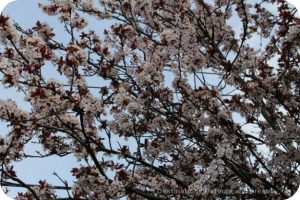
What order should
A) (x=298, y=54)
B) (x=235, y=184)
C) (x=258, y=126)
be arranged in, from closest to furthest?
1. (x=235, y=184)
2. (x=258, y=126)
3. (x=298, y=54)

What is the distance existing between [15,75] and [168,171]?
7.19 feet

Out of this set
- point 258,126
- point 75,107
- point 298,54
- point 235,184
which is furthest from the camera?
point 298,54

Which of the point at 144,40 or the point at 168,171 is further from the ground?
the point at 144,40

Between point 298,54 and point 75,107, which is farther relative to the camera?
point 298,54

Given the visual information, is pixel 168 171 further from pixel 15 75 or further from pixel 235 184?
pixel 15 75

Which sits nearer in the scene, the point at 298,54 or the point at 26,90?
the point at 26,90

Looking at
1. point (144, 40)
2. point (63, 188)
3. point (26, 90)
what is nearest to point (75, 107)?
point (26, 90)

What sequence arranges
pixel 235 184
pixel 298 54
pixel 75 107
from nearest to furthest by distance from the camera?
pixel 75 107 → pixel 235 184 → pixel 298 54

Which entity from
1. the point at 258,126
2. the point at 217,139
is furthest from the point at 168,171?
the point at 258,126

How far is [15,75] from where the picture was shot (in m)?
4.29

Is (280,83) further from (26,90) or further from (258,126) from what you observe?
(26,90)

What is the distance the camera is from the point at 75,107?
427 centimetres

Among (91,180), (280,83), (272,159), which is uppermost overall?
(280,83)

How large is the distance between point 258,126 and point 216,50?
116 centimetres
